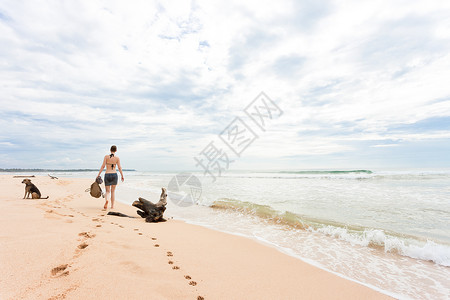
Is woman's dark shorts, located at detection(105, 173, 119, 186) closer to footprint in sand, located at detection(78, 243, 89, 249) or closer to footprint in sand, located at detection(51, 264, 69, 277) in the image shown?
footprint in sand, located at detection(78, 243, 89, 249)

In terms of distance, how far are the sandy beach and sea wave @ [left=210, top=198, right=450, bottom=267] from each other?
2.86 metres

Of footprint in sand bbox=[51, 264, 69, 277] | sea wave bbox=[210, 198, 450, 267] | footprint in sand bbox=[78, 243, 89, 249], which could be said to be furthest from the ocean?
footprint in sand bbox=[51, 264, 69, 277]

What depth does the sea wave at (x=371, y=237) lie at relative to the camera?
5.18 metres

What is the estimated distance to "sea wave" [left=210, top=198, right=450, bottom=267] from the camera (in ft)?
17.0

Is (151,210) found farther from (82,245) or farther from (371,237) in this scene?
(371,237)

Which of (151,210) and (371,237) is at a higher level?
(151,210)

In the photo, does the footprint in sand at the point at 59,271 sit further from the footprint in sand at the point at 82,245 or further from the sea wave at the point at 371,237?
the sea wave at the point at 371,237

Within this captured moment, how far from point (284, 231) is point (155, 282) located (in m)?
5.45

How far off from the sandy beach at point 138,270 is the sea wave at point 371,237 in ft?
9.40

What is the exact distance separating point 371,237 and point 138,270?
6.49 meters

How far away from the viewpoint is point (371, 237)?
6148 millimetres

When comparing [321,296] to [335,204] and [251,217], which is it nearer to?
[251,217]

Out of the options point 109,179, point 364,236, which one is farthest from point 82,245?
point 364,236

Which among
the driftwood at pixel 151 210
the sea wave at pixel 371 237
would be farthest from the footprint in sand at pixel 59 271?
the sea wave at pixel 371 237
